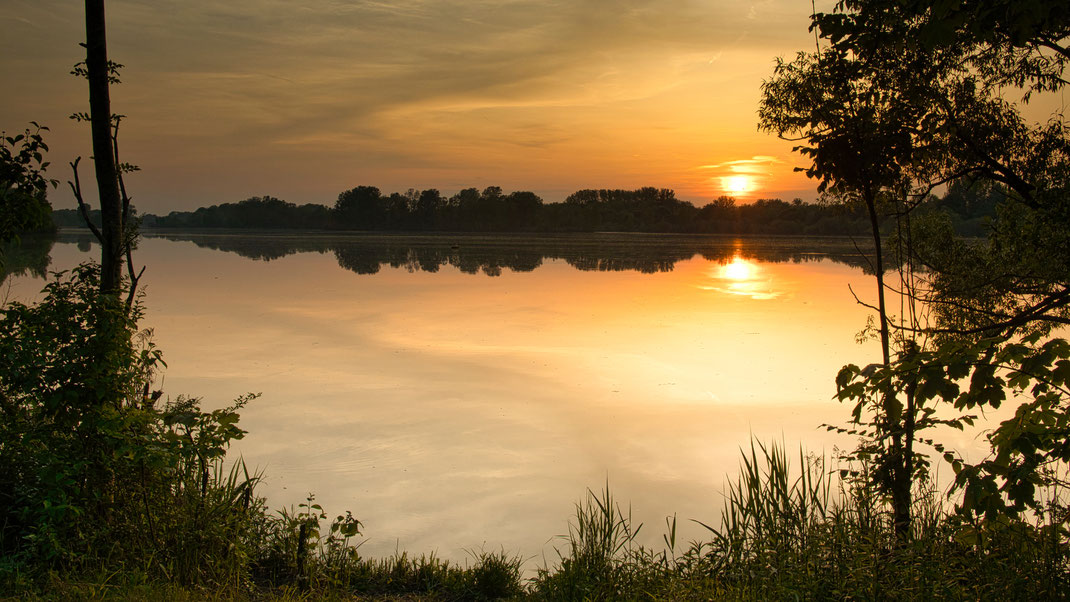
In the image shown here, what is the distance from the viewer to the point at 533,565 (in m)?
6.37

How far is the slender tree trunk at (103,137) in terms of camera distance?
5980 millimetres

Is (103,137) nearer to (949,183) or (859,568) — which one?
(859,568)

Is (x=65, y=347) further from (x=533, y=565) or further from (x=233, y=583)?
(x=533, y=565)

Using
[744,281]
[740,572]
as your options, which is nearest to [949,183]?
[740,572]

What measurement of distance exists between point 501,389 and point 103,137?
7420 millimetres

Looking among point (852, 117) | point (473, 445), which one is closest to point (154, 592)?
point (473, 445)

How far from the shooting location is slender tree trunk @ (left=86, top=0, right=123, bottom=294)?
19.6ft

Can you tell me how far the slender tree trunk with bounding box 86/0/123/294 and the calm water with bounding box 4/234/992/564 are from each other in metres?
2.97

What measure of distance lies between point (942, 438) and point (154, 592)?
926 centimetres

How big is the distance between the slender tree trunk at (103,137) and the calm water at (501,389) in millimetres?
2971

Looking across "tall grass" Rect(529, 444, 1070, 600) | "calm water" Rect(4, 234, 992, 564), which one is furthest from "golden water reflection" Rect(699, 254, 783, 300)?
"tall grass" Rect(529, 444, 1070, 600)

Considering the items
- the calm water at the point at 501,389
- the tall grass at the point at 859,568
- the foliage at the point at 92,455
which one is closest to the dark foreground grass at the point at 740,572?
the tall grass at the point at 859,568

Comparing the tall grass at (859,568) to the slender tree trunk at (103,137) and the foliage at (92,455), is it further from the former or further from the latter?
the slender tree trunk at (103,137)

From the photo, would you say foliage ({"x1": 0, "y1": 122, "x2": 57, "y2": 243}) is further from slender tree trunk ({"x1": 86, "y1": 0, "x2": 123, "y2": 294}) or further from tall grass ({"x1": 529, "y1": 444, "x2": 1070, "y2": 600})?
tall grass ({"x1": 529, "y1": 444, "x2": 1070, "y2": 600})
